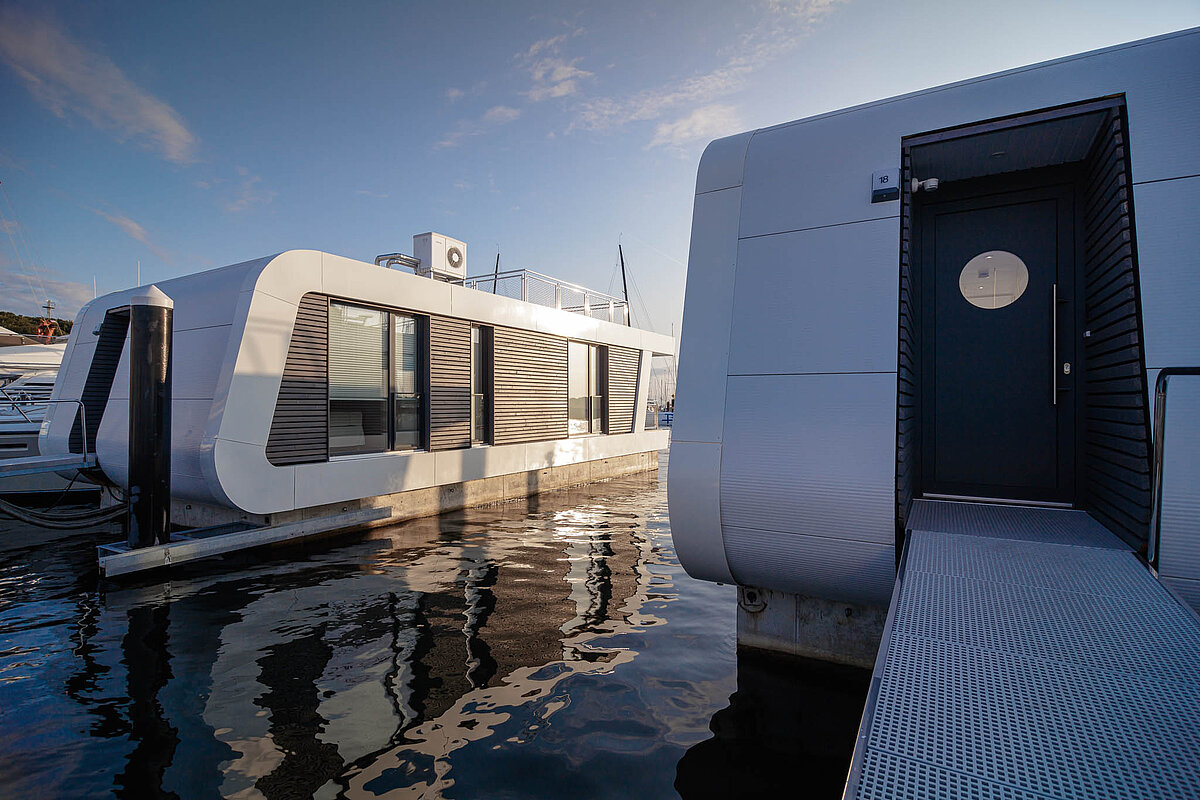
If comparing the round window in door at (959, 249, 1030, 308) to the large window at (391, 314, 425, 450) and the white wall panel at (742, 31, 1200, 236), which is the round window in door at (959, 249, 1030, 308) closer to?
the white wall panel at (742, 31, 1200, 236)

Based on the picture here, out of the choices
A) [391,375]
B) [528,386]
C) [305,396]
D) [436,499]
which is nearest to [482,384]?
[528,386]

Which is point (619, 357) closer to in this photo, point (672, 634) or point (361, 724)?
point (672, 634)

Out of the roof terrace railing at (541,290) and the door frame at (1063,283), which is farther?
the roof terrace railing at (541,290)

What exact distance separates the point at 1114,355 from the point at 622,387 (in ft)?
44.8

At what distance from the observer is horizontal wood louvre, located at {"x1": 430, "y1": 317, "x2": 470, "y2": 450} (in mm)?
10672

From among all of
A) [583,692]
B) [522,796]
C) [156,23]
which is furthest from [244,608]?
[156,23]

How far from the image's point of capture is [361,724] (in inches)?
144

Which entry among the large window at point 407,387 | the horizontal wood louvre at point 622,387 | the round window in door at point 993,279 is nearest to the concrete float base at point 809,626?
the round window in door at point 993,279

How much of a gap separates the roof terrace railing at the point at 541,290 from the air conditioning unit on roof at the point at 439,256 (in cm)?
41

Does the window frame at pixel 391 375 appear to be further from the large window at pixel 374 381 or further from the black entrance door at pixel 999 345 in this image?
the black entrance door at pixel 999 345

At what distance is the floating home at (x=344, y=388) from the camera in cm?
803

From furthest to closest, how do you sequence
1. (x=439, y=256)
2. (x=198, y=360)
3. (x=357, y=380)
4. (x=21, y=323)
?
1. (x=21, y=323)
2. (x=439, y=256)
3. (x=357, y=380)
4. (x=198, y=360)

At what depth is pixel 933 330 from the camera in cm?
500

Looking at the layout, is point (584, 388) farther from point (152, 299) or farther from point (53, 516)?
point (53, 516)
